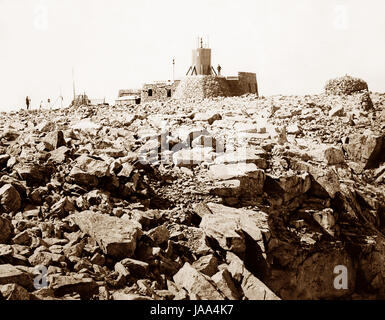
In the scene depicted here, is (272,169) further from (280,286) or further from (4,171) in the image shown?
(4,171)

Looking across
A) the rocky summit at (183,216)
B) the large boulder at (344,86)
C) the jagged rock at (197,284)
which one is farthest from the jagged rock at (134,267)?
the large boulder at (344,86)

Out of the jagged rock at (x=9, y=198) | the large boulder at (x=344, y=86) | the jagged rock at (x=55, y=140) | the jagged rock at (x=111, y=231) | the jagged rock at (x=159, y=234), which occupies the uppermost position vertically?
the large boulder at (x=344, y=86)

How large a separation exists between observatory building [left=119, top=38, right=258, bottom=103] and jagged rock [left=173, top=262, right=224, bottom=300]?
73.9 ft

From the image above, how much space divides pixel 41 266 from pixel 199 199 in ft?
14.7

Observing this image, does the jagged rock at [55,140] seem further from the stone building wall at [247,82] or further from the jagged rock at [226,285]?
the stone building wall at [247,82]

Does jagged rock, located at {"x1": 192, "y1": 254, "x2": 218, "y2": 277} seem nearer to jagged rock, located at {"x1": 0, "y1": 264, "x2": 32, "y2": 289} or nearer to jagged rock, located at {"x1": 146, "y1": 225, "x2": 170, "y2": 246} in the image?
jagged rock, located at {"x1": 146, "y1": 225, "x2": 170, "y2": 246}

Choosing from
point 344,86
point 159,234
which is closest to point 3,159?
point 159,234

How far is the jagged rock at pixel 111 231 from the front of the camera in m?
7.04

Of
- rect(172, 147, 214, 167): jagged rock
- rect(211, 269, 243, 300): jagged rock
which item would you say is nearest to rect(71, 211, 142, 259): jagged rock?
rect(211, 269, 243, 300): jagged rock

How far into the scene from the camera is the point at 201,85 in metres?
28.9

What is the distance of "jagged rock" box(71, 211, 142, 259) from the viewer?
704 centimetres

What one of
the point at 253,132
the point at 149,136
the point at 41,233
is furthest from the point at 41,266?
the point at 253,132

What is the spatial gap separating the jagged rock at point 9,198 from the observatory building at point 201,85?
2151 cm
